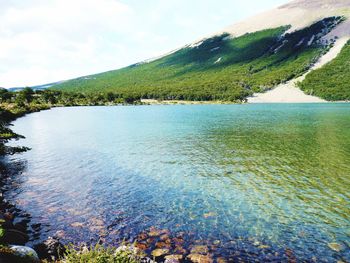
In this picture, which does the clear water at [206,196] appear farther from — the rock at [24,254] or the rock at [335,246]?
the rock at [24,254]

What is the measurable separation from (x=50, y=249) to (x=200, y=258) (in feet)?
26.1

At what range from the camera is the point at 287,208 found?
74.8 feet

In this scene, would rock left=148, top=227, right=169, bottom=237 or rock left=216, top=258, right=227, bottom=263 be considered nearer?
rock left=216, top=258, right=227, bottom=263

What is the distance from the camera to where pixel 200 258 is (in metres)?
16.3

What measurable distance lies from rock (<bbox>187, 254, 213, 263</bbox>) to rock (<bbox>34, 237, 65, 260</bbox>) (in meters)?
6.86

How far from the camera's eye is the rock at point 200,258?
16.1m

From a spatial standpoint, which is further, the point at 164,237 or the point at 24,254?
the point at 164,237

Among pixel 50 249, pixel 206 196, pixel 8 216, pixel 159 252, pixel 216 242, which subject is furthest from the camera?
pixel 206 196

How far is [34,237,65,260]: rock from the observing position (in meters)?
15.7

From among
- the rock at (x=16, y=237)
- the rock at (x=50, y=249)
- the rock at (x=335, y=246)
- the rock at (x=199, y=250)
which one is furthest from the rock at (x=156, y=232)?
the rock at (x=335, y=246)

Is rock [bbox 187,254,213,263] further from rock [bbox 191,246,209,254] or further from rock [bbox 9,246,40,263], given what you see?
rock [bbox 9,246,40,263]

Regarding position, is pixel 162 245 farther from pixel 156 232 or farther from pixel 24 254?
pixel 24 254

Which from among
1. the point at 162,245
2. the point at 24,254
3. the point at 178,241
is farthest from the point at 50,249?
the point at 178,241

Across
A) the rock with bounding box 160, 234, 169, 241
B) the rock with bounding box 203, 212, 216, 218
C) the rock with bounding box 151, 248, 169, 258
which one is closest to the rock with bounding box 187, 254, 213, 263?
the rock with bounding box 151, 248, 169, 258
